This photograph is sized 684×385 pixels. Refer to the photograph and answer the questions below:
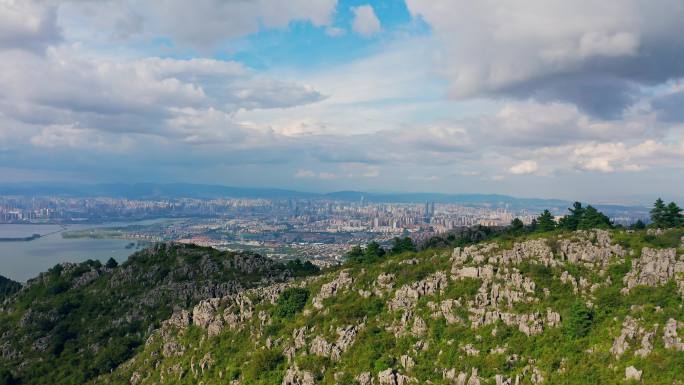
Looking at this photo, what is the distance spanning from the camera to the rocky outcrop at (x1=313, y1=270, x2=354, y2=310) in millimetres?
57062

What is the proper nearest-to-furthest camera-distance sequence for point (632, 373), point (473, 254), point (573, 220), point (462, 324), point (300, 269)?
1. point (632, 373)
2. point (462, 324)
3. point (473, 254)
4. point (573, 220)
5. point (300, 269)

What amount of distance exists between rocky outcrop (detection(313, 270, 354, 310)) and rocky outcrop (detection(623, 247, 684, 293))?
3075cm

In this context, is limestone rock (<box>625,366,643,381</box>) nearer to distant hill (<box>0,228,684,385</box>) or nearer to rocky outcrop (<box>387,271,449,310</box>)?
distant hill (<box>0,228,684,385</box>)

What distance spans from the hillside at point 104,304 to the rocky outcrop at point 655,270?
2104 inches

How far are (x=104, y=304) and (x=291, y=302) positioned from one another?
3778 centimetres

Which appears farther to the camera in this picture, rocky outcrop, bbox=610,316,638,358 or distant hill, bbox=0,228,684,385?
distant hill, bbox=0,228,684,385

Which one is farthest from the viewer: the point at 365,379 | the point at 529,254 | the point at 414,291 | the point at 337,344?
the point at 529,254

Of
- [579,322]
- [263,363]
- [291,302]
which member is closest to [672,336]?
[579,322]

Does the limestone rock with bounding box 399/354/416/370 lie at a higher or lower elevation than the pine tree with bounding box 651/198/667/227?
lower

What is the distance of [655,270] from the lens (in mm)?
44531

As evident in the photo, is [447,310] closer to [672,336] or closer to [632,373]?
[632,373]

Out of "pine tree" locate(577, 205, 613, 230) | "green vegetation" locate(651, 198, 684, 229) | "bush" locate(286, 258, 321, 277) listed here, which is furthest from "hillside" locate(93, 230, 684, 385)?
"green vegetation" locate(651, 198, 684, 229)

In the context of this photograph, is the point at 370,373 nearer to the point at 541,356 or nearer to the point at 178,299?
the point at 541,356

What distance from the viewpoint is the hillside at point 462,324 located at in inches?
1479
